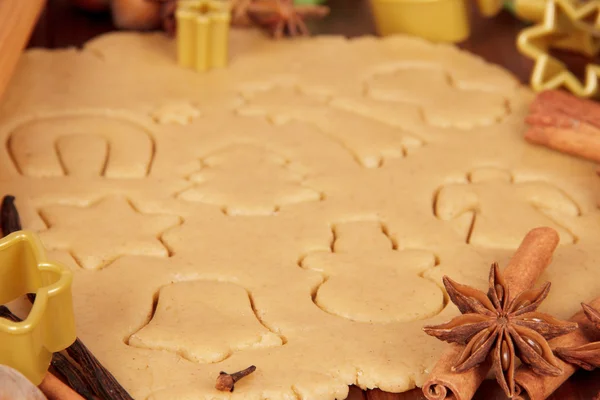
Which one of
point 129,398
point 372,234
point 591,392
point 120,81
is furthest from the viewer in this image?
point 120,81

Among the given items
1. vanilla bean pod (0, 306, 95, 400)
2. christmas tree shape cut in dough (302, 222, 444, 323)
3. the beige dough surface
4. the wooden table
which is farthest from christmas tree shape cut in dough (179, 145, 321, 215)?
the wooden table

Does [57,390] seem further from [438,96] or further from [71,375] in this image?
[438,96]

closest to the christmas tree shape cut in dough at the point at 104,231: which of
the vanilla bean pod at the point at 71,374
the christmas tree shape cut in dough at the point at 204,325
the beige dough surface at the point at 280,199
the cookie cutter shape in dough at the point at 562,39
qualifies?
the beige dough surface at the point at 280,199

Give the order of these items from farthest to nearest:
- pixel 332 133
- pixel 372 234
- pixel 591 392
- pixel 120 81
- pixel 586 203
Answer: pixel 120 81, pixel 332 133, pixel 586 203, pixel 372 234, pixel 591 392

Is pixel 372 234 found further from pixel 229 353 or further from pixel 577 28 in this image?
pixel 577 28

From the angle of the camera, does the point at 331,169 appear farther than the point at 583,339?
Yes

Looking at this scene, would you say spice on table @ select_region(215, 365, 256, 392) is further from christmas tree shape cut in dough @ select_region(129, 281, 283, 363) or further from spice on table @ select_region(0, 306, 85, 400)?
spice on table @ select_region(0, 306, 85, 400)

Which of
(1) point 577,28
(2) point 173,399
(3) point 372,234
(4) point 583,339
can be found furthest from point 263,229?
(1) point 577,28
